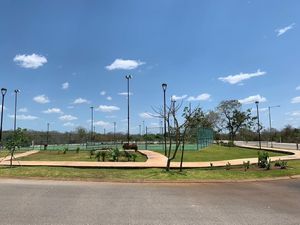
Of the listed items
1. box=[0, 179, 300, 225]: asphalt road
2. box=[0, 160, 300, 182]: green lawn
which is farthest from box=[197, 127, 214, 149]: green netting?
box=[0, 179, 300, 225]: asphalt road

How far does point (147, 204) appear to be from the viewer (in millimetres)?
8922

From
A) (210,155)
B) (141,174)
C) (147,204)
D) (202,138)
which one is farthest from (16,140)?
(202,138)

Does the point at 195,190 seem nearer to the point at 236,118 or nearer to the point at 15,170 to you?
the point at 15,170

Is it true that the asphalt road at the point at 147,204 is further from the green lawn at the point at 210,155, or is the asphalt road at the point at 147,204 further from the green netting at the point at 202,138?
the green netting at the point at 202,138

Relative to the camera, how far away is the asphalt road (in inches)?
286

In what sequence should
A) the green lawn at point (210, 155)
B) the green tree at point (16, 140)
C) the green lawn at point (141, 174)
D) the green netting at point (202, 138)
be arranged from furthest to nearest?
the green netting at point (202, 138)
the green lawn at point (210, 155)
the green tree at point (16, 140)
the green lawn at point (141, 174)

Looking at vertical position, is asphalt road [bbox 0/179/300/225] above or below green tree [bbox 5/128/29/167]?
below

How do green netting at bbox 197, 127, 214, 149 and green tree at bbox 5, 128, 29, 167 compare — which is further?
green netting at bbox 197, 127, 214, 149

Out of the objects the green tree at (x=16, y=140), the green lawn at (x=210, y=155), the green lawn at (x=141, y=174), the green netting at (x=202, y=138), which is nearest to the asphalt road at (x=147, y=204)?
the green lawn at (x=141, y=174)

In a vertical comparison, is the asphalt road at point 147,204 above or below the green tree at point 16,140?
below

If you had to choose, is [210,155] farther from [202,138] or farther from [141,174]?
[141,174]

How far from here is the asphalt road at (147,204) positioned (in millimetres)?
7273

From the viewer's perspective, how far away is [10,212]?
25.4 feet

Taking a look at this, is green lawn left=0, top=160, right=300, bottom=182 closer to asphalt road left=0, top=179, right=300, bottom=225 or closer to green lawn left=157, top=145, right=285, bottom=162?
asphalt road left=0, top=179, right=300, bottom=225
